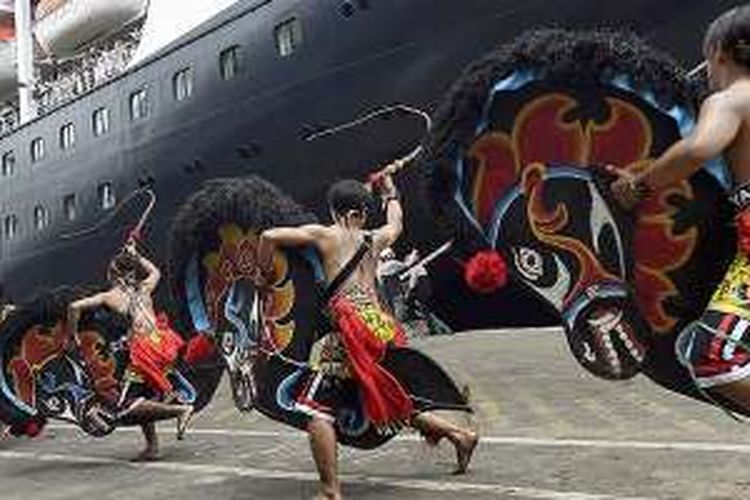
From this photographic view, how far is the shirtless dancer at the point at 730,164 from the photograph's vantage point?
3.86 meters

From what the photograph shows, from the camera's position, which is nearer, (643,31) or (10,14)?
(643,31)

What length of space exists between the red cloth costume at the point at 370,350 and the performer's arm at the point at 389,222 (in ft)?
1.17

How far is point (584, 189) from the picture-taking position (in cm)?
458

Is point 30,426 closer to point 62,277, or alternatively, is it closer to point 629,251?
point 629,251

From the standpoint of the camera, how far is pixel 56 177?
24.0 m

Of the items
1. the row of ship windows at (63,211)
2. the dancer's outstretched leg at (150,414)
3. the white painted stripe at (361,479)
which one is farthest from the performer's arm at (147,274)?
the row of ship windows at (63,211)

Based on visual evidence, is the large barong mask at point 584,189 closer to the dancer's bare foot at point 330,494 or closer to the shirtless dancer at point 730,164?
the shirtless dancer at point 730,164

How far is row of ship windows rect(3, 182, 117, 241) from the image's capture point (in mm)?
22109

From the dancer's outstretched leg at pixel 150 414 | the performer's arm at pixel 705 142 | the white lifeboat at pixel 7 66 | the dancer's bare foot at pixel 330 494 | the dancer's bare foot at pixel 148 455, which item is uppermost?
the white lifeboat at pixel 7 66

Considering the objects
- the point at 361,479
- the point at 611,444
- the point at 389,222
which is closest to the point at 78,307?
the point at 361,479

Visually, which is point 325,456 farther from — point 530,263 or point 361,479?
point 530,263

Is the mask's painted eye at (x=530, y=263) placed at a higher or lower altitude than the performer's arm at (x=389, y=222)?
lower

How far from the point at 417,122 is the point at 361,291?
785 cm

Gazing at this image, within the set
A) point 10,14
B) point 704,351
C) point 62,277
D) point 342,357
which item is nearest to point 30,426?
point 342,357
